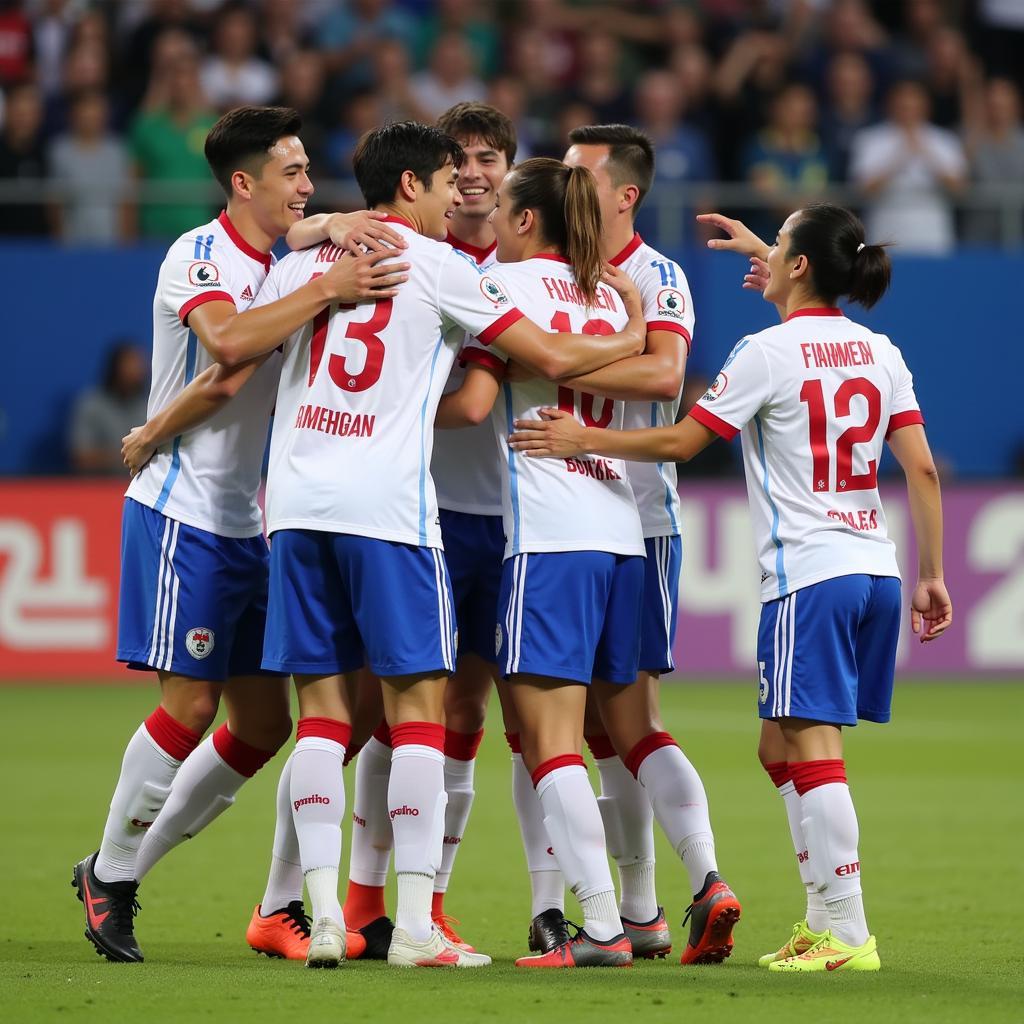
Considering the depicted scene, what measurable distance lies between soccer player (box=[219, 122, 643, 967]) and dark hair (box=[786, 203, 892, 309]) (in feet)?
2.24

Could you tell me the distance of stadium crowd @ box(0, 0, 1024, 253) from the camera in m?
14.4

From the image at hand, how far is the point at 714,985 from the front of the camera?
4738mm

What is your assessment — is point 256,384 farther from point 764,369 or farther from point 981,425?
point 981,425

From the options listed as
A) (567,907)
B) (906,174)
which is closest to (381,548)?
(567,907)

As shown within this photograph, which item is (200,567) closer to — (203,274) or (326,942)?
(203,274)

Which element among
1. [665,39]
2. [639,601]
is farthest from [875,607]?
[665,39]

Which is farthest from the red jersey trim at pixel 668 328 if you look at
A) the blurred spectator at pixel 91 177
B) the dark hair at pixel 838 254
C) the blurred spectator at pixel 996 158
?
the blurred spectator at pixel 996 158

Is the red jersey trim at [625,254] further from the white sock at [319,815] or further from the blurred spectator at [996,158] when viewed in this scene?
the blurred spectator at [996,158]

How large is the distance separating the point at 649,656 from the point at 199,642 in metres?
1.37

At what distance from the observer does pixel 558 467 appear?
204 inches

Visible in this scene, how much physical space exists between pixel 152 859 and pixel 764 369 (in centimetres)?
243

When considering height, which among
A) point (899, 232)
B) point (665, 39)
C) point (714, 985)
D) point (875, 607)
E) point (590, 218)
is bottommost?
point (714, 985)

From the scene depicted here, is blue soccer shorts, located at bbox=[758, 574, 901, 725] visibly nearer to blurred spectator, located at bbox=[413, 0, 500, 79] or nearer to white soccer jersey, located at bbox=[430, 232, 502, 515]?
white soccer jersey, located at bbox=[430, 232, 502, 515]

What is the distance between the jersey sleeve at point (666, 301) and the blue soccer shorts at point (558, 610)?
0.73 meters
